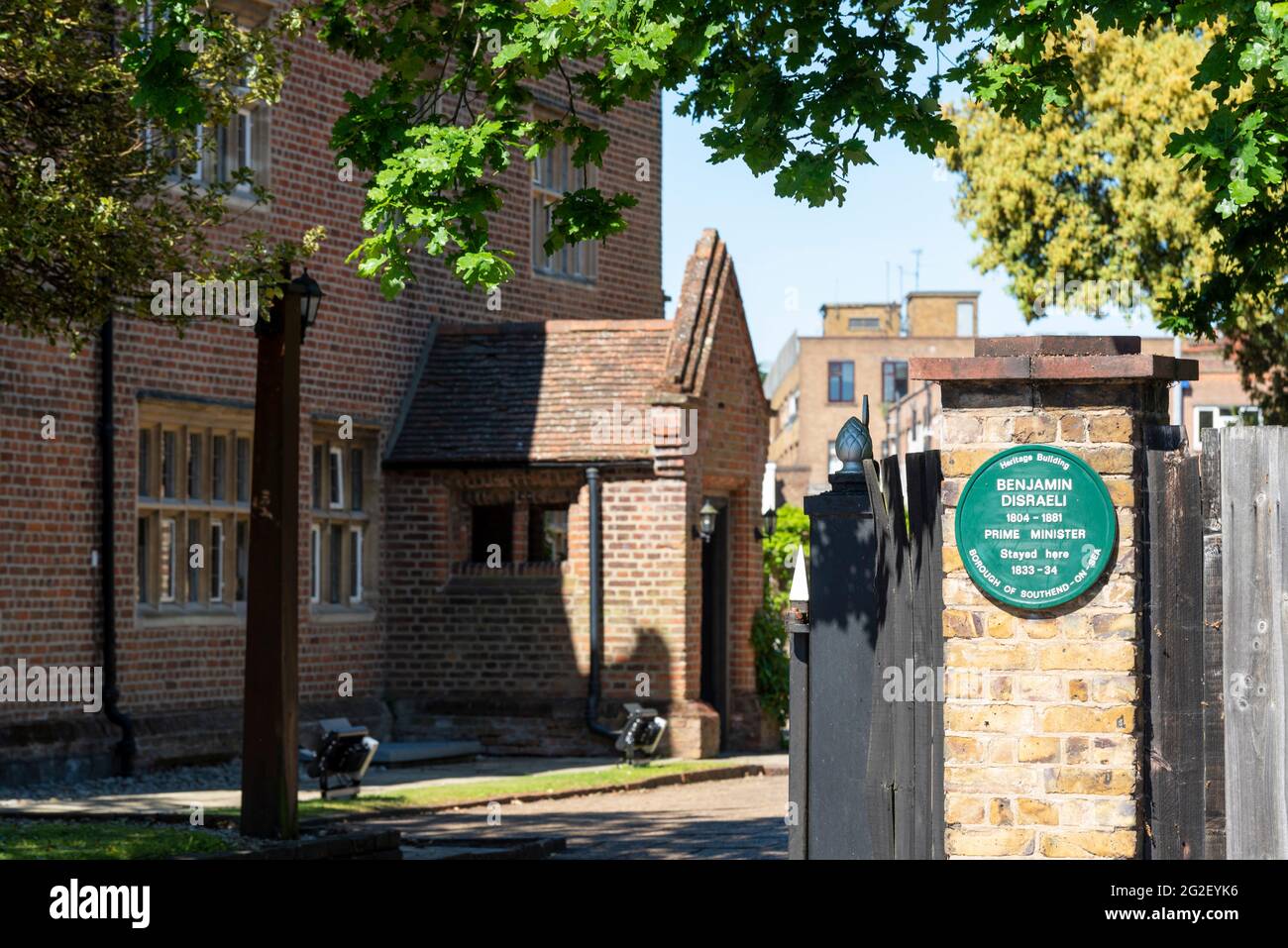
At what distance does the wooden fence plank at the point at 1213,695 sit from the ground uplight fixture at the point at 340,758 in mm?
10576

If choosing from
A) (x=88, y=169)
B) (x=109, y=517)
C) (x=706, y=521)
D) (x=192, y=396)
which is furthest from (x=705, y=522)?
(x=88, y=169)

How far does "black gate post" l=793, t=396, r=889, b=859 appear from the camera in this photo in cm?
814

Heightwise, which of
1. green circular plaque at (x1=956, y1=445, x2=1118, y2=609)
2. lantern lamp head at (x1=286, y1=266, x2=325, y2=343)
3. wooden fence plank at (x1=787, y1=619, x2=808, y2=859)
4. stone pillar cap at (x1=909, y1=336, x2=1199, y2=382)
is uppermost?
lantern lamp head at (x1=286, y1=266, x2=325, y2=343)

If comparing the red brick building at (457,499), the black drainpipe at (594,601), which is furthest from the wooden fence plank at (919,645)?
the black drainpipe at (594,601)

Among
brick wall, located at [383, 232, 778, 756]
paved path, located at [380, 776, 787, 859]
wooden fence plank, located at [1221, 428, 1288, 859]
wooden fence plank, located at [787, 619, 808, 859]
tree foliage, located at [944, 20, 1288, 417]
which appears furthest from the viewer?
tree foliage, located at [944, 20, 1288, 417]

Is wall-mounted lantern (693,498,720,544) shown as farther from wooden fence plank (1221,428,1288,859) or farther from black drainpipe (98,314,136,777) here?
wooden fence plank (1221,428,1288,859)

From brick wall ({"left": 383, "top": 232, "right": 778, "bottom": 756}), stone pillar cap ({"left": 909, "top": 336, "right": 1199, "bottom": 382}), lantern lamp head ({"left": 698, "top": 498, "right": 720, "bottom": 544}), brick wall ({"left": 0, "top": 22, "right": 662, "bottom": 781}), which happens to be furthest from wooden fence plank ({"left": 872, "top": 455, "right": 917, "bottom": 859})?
lantern lamp head ({"left": 698, "top": 498, "right": 720, "bottom": 544})

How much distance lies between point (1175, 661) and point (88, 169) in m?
7.41

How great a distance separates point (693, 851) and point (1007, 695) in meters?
Answer: 6.72

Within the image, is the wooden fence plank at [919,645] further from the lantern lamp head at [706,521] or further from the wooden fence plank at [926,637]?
the lantern lamp head at [706,521]

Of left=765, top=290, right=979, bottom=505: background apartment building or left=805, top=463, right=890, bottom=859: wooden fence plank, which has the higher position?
left=765, top=290, right=979, bottom=505: background apartment building

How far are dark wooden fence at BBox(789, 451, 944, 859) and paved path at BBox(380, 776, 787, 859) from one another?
5174 mm

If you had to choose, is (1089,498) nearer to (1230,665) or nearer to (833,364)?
(1230,665)

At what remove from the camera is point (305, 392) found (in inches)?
826
